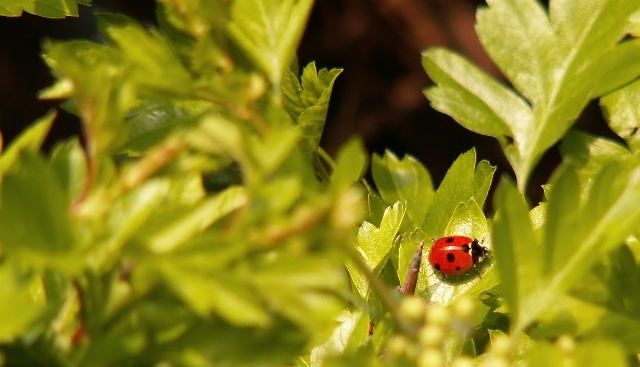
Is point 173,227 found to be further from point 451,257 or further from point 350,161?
point 451,257

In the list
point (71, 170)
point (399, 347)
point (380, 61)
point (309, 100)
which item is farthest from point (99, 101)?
point (380, 61)

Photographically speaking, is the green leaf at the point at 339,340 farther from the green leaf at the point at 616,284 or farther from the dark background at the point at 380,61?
the dark background at the point at 380,61

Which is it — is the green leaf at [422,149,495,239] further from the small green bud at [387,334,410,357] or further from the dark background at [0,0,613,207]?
the dark background at [0,0,613,207]

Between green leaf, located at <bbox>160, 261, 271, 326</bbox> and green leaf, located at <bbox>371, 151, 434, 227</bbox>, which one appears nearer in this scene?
green leaf, located at <bbox>160, 261, 271, 326</bbox>

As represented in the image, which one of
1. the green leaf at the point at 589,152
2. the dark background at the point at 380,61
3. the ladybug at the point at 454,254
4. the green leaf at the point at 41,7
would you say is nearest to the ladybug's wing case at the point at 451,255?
the ladybug at the point at 454,254

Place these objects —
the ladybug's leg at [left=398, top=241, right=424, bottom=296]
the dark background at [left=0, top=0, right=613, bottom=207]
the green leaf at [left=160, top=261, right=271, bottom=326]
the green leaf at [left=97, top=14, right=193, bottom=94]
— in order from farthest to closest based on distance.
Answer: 1. the dark background at [left=0, top=0, right=613, bottom=207]
2. the ladybug's leg at [left=398, top=241, right=424, bottom=296]
3. the green leaf at [left=97, top=14, right=193, bottom=94]
4. the green leaf at [left=160, top=261, right=271, bottom=326]

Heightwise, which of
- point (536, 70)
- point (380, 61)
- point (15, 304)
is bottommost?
point (380, 61)

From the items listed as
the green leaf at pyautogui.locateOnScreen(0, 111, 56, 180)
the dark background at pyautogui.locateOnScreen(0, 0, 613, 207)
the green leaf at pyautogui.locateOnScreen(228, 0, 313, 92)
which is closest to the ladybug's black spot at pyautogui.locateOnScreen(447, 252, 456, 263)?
the green leaf at pyautogui.locateOnScreen(228, 0, 313, 92)
